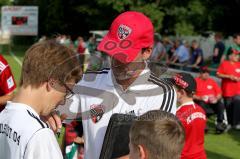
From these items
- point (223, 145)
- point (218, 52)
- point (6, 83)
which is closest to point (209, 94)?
point (223, 145)

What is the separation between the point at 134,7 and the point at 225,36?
8.23 meters

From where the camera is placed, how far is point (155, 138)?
92.0 inches

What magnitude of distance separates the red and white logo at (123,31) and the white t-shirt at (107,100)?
218 mm

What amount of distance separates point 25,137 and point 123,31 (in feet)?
2.72

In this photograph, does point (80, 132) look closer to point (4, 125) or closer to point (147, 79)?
point (147, 79)

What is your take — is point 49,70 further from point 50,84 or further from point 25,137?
point 25,137

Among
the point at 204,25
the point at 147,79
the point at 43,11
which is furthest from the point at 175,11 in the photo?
the point at 147,79

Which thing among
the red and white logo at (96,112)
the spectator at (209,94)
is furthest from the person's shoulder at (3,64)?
the spectator at (209,94)

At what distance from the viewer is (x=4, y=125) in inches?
93.7

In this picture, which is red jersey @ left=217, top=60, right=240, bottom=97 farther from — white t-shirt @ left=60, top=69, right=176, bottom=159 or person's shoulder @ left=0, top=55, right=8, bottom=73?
white t-shirt @ left=60, top=69, right=176, bottom=159

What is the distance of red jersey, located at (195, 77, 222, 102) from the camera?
36.0 ft

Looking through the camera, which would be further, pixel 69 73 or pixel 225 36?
pixel 225 36

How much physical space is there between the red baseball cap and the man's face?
4 centimetres

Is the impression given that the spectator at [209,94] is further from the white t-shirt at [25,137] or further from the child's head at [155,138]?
the white t-shirt at [25,137]
